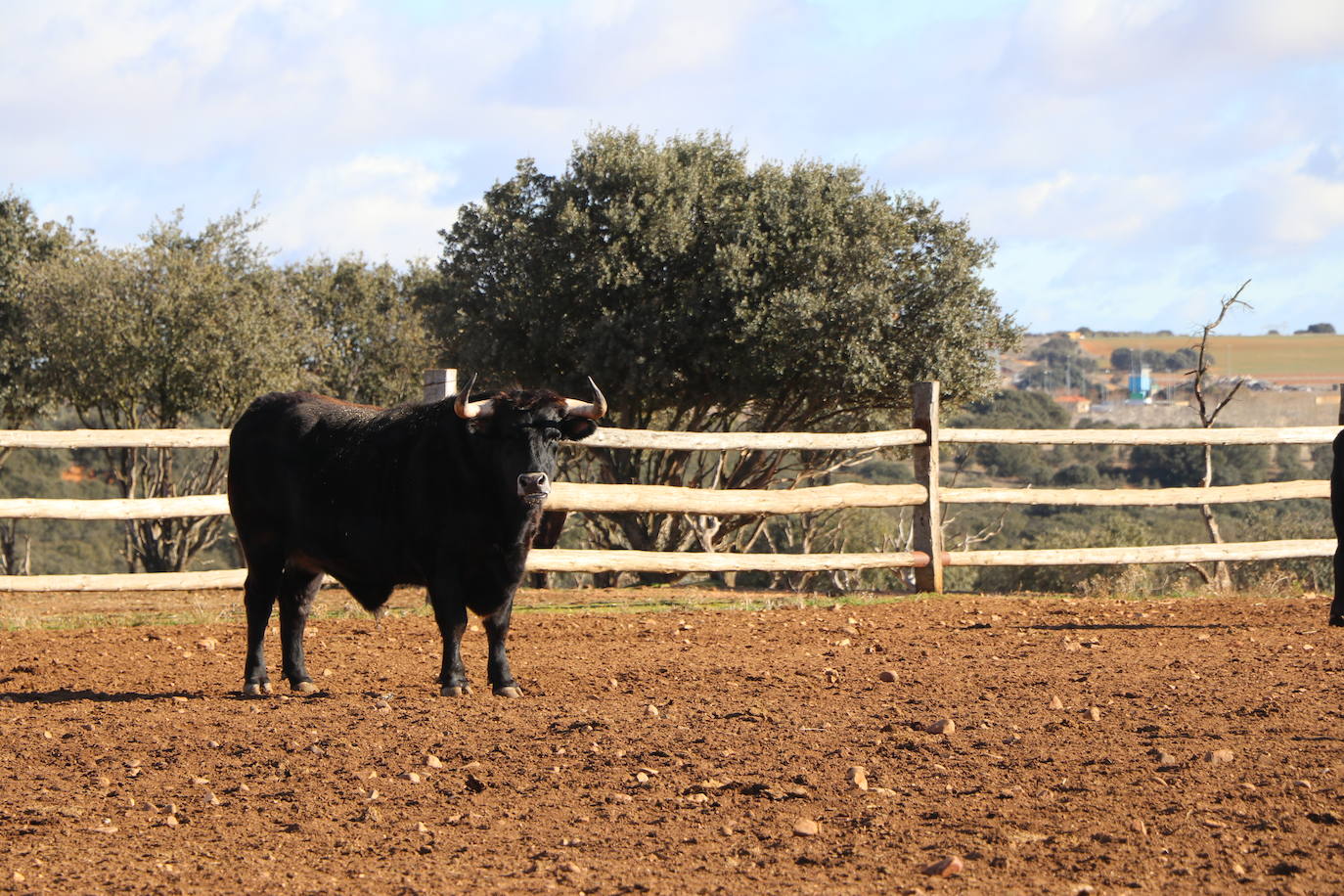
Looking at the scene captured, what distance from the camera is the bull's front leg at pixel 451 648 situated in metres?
7.00

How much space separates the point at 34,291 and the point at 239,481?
535 inches

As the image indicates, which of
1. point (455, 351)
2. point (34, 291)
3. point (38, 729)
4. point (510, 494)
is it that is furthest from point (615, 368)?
point (38, 729)

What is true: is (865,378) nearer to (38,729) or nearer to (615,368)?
(615,368)

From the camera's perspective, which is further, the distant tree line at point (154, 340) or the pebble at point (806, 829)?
the distant tree line at point (154, 340)

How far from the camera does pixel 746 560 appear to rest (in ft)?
38.3

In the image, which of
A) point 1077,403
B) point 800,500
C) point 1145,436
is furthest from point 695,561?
point 1077,403

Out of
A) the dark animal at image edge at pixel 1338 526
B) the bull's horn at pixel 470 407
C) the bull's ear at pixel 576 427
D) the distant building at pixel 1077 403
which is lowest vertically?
the dark animal at image edge at pixel 1338 526

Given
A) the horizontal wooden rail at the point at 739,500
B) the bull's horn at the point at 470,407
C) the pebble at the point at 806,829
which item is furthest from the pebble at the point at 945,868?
the horizontal wooden rail at the point at 739,500

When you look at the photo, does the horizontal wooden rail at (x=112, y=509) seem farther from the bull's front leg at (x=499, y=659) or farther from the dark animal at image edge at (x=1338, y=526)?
the dark animal at image edge at (x=1338, y=526)

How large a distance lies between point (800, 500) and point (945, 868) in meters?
8.06

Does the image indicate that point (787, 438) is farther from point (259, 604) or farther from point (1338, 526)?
point (259, 604)

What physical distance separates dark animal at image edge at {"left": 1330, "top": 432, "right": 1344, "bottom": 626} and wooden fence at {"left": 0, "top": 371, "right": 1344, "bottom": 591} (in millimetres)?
2650

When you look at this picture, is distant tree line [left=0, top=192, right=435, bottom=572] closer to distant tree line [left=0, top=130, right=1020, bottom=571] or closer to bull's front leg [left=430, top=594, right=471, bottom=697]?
distant tree line [left=0, top=130, right=1020, bottom=571]

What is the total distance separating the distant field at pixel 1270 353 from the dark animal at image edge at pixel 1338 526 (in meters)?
45.8
